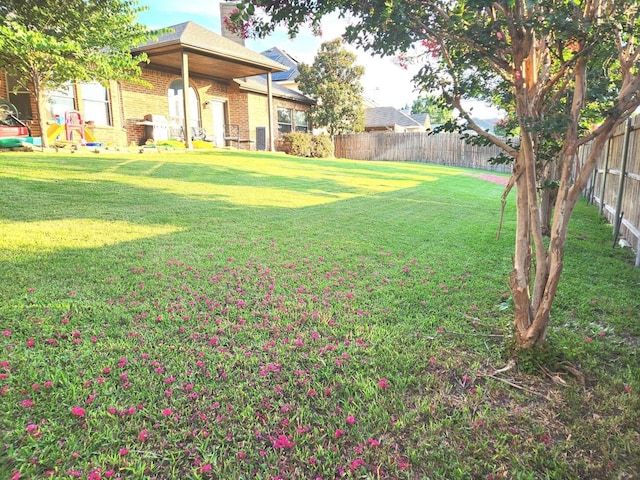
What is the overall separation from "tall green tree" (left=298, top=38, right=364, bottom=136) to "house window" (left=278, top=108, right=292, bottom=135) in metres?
1.68

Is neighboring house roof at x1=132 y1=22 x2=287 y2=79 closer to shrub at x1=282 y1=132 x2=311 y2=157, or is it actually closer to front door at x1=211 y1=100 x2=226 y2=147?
front door at x1=211 y1=100 x2=226 y2=147

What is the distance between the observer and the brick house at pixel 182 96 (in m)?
11.7

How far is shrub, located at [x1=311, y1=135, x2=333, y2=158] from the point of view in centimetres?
1794

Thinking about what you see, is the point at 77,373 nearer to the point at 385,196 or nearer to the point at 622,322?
the point at 622,322

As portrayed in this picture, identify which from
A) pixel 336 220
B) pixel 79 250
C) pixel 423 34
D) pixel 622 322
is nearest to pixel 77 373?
pixel 79 250

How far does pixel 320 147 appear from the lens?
1825 centimetres

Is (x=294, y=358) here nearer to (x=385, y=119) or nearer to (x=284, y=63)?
(x=284, y=63)

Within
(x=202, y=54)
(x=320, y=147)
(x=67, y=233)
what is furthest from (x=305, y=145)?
(x=67, y=233)

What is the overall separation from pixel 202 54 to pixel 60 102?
4284 millimetres

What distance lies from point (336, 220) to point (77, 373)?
447 cm

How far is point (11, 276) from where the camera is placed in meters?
3.35

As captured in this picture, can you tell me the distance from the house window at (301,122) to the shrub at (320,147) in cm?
319

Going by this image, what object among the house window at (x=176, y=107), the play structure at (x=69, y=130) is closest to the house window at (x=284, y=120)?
the house window at (x=176, y=107)

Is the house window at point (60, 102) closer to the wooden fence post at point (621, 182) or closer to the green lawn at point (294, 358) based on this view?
the green lawn at point (294, 358)
